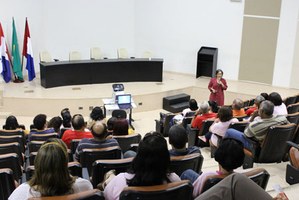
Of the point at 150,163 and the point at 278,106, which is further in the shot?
the point at 278,106

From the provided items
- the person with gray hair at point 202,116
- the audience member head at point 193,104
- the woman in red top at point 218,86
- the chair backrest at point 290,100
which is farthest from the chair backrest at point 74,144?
the woman in red top at point 218,86

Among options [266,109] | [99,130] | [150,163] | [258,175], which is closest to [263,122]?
[266,109]

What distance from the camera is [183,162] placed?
3.76 m

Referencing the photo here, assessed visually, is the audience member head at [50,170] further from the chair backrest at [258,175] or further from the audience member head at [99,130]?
the audience member head at [99,130]

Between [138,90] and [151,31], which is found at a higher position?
[151,31]

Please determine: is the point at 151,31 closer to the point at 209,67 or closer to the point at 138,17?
the point at 138,17

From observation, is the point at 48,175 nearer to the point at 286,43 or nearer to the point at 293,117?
the point at 293,117

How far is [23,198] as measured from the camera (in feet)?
8.95

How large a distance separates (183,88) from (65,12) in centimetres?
446

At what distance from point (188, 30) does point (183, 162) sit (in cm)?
970

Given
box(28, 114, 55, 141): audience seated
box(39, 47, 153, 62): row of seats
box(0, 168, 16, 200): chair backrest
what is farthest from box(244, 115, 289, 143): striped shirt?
box(39, 47, 153, 62): row of seats

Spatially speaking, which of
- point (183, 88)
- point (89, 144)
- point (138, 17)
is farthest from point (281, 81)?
point (89, 144)

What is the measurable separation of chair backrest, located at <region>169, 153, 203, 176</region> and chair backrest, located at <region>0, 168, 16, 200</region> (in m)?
1.41

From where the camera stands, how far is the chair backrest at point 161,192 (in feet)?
8.93
